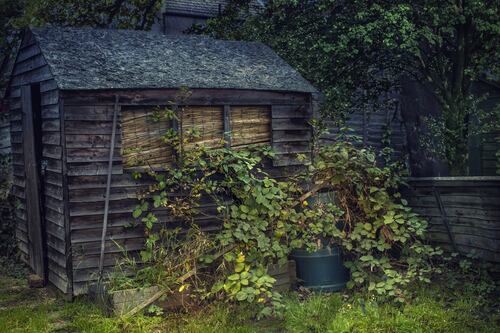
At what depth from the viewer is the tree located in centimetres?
966

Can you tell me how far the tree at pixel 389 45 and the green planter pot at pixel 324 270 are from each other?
3.61 metres

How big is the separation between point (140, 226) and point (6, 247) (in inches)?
166

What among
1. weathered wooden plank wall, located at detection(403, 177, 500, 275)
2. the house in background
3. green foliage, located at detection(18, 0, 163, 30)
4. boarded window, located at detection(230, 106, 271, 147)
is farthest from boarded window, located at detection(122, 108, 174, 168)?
the house in background

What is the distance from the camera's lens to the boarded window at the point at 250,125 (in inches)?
342

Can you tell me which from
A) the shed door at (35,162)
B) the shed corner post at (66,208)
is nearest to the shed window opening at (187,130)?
the shed corner post at (66,208)

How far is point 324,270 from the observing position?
8.07m

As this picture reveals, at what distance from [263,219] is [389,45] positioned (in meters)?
3.83

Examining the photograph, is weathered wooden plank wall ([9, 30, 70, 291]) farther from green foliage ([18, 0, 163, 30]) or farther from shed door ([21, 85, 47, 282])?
green foliage ([18, 0, 163, 30])

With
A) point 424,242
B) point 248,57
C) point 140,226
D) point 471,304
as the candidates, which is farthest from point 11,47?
point 471,304

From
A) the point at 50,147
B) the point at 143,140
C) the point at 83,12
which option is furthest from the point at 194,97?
the point at 83,12

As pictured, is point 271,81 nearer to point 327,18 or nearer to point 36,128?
point 327,18

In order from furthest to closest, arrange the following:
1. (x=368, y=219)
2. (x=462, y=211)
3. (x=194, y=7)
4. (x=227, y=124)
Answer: (x=194, y=7) < (x=227, y=124) < (x=368, y=219) < (x=462, y=211)

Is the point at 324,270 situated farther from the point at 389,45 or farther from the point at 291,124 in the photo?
the point at 389,45

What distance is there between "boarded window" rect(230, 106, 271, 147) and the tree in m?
1.90
